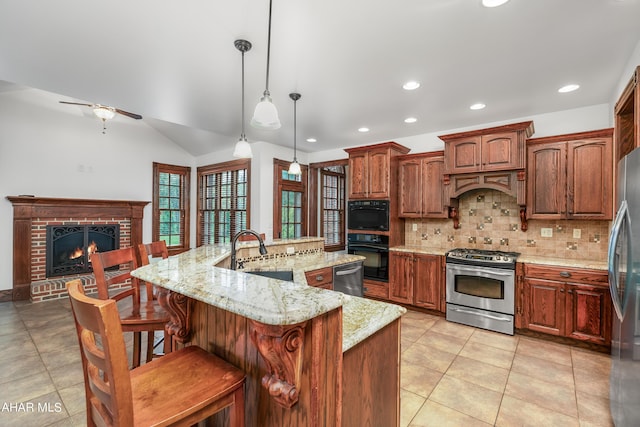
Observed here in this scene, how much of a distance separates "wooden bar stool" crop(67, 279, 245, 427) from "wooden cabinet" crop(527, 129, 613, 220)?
151 inches

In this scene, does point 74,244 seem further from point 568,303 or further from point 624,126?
point 624,126

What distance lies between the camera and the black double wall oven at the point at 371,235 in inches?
175

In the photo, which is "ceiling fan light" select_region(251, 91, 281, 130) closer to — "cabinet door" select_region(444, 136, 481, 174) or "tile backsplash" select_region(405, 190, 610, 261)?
"cabinet door" select_region(444, 136, 481, 174)

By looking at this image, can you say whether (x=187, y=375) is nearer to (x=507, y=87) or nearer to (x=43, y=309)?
(x=507, y=87)

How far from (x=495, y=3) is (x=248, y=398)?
244 cm

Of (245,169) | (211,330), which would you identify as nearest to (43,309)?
(245,169)

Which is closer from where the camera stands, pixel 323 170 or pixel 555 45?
pixel 555 45

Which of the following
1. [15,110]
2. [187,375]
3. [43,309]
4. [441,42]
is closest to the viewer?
[187,375]

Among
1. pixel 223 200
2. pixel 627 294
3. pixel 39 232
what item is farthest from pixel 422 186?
pixel 39 232

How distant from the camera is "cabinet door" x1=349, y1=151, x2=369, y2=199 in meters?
4.64

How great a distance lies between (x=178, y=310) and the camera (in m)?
1.38

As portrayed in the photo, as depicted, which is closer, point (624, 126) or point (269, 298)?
point (269, 298)

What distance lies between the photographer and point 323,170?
238 inches

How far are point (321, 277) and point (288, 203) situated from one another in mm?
2961
